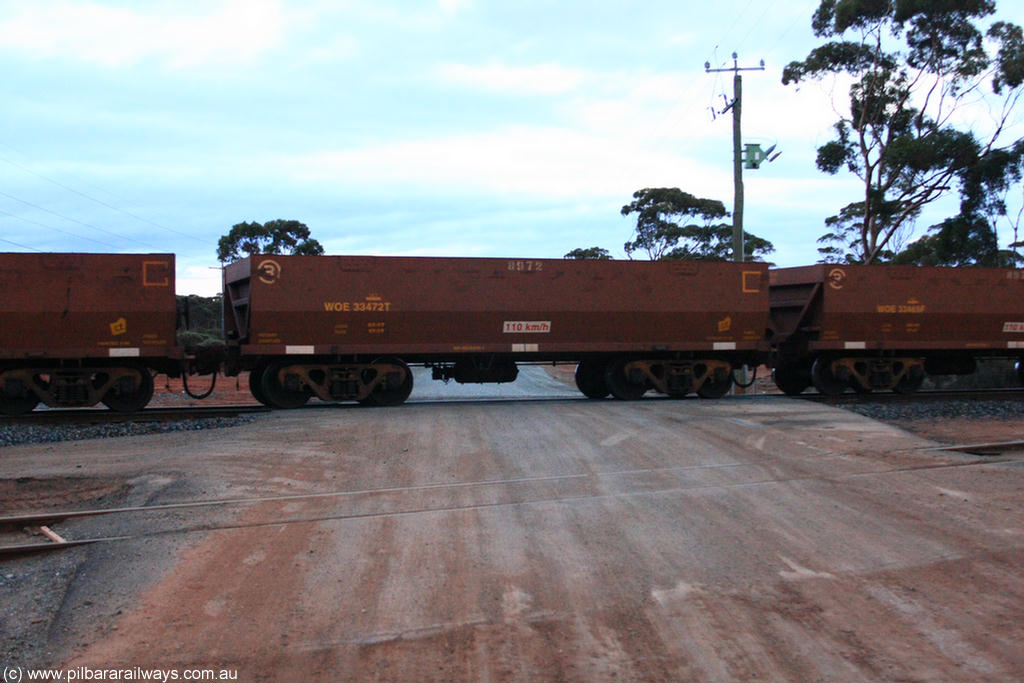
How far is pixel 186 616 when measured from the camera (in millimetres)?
4887

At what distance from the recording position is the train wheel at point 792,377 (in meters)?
18.9

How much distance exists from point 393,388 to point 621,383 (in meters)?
4.80

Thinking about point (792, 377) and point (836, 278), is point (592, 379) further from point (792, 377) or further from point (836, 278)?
point (836, 278)

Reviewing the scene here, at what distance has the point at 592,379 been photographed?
18.0 meters

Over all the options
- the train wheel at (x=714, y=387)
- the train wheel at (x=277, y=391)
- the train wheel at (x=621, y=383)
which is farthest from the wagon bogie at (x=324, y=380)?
the train wheel at (x=714, y=387)

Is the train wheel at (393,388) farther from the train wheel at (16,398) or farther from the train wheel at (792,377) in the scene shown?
the train wheel at (792,377)

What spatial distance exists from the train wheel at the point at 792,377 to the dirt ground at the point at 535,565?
30.6 feet

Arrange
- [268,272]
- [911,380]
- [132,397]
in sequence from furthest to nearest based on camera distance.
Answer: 1. [911,380]
2. [268,272]
3. [132,397]

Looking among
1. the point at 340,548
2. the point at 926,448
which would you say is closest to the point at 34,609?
the point at 340,548

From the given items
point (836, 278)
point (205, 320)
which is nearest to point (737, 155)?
point (836, 278)

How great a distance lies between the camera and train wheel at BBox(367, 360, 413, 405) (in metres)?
15.8

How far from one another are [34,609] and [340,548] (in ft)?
6.48

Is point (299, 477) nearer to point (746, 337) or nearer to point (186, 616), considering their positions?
point (186, 616)

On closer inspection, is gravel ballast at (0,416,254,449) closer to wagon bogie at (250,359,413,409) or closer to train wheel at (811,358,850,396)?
wagon bogie at (250,359,413,409)
